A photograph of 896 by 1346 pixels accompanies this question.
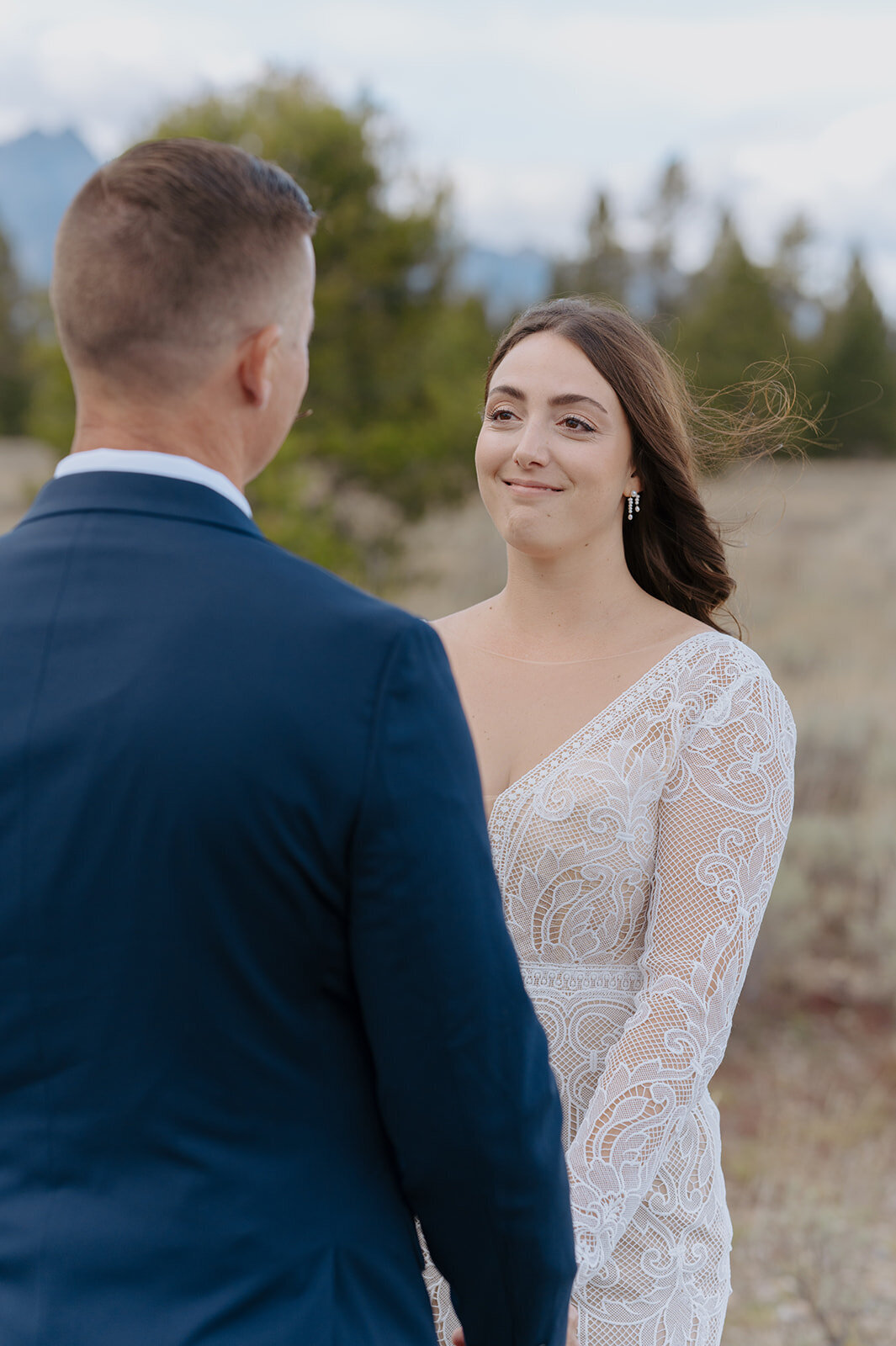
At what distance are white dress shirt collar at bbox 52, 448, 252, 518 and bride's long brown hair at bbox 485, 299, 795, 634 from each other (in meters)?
1.25

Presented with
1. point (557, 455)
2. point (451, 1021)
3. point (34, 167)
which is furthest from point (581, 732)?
point (34, 167)

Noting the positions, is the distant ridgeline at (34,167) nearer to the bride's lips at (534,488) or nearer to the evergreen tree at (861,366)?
the evergreen tree at (861,366)

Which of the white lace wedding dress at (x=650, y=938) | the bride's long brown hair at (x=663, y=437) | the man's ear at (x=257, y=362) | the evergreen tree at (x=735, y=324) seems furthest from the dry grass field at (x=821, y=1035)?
the evergreen tree at (x=735, y=324)

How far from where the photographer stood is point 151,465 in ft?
3.71

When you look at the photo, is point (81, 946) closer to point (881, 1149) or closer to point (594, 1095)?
point (594, 1095)

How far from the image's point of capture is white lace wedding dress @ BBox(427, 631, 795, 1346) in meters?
1.87

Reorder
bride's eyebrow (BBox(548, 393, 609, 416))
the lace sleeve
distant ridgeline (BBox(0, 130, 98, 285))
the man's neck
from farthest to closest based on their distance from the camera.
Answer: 1. distant ridgeline (BBox(0, 130, 98, 285))
2. bride's eyebrow (BBox(548, 393, 609, 416))
3. the lace sleeve
4. the man's neck

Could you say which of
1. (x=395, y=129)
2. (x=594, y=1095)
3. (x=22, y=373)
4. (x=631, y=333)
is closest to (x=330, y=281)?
(x=395, y=129)

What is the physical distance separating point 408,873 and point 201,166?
2.22 feet

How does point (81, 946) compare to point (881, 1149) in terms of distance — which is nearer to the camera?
point (81, 946)

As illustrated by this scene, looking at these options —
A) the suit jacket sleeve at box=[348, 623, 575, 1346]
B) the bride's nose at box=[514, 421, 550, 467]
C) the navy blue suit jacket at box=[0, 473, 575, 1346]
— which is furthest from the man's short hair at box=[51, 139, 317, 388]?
the bride's nose at box=[514, 421, 550, 467]

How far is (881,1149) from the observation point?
16.6 feet

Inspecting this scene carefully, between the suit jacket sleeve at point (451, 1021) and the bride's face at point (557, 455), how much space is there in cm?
115

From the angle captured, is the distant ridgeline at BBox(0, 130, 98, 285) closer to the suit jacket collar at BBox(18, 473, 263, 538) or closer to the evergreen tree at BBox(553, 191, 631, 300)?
the evergreen tree at BBox(553, 191, 631, 300)
